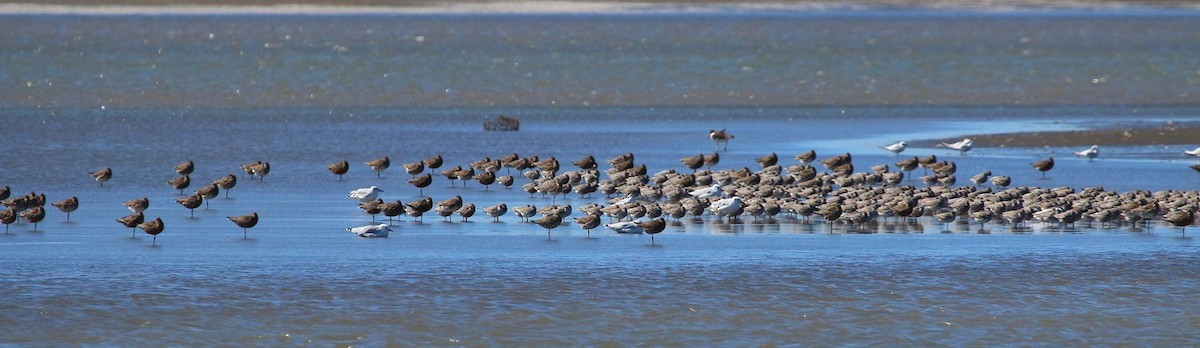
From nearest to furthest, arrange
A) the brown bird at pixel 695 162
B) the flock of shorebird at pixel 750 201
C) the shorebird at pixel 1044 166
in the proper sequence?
the flock of shorebird at pixel 750 201
the shorebird at pixel 1044 166
the brown bird at pixel 695 162

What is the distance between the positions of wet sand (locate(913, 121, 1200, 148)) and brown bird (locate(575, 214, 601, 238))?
15.1 metres

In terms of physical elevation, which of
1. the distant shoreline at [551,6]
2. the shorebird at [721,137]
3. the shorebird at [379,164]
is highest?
the distant shoreline at [551,6]

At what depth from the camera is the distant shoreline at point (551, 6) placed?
153m

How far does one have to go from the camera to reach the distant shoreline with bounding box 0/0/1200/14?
501 feet

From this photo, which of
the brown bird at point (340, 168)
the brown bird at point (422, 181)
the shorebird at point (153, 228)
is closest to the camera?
the shorebird at point (153, 228)

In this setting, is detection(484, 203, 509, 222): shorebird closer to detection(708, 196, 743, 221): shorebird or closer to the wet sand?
detection(708, 196, 743, 221): shorebird

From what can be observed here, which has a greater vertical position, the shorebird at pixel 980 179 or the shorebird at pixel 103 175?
the shorebird at pixel 980 179

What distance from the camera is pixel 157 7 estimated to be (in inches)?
6088

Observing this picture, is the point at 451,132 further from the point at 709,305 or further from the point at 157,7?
the point at 157,7

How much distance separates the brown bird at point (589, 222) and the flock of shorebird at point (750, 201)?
16 millimetres

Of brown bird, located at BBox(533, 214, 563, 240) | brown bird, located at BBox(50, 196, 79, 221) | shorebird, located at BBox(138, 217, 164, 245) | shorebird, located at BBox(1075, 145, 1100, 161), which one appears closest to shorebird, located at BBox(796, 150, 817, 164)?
shorebird, located at BBox(1075, 145, 1100, 161)

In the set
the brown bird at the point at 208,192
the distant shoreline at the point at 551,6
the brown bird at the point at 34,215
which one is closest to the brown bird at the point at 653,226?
the brown bird at the point at 208,192

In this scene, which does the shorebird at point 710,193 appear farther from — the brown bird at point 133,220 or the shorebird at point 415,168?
the brown bird at point 133,220

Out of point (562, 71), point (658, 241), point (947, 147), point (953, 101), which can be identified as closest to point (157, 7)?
point (562, 71)
